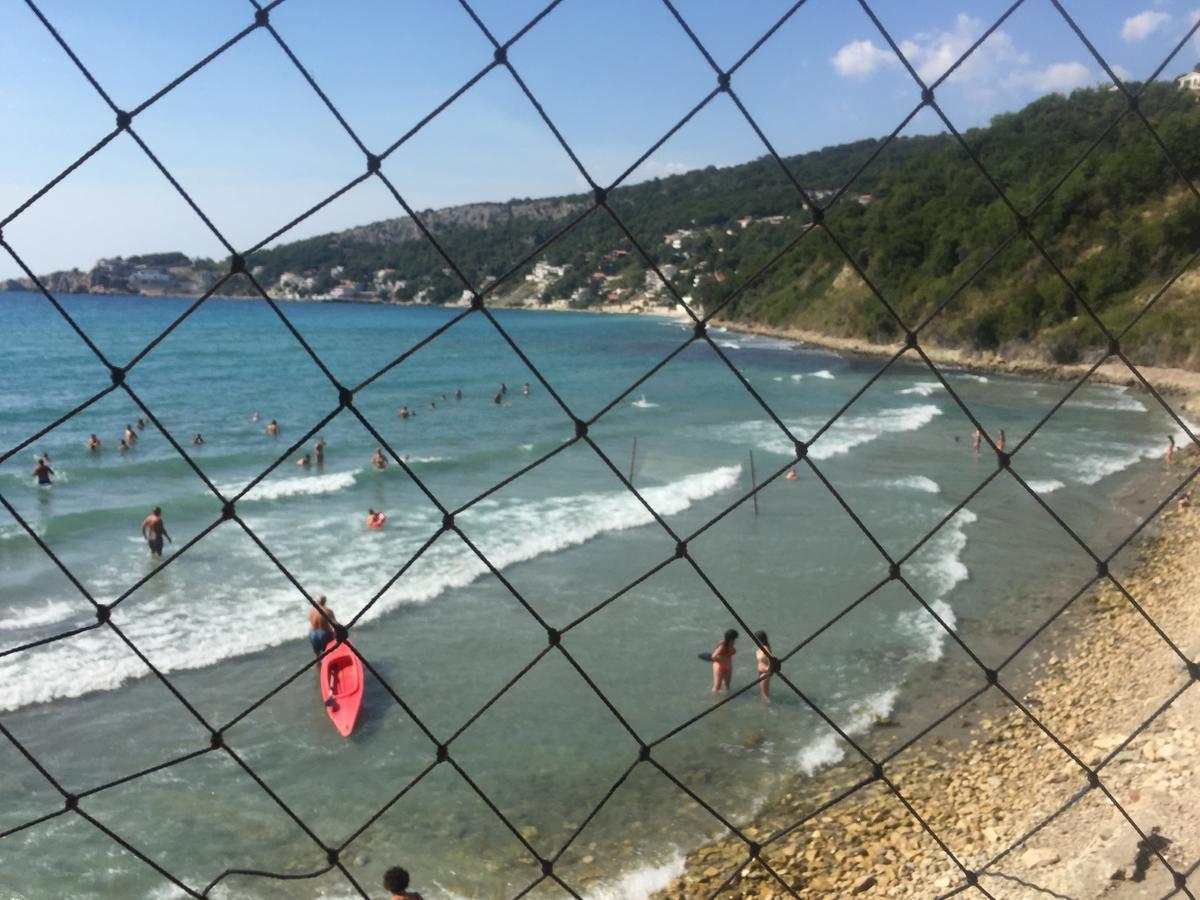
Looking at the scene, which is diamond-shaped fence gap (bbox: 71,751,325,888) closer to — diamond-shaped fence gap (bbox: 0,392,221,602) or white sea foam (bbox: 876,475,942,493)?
diamond-shaped fence gap (bbox: 0,392,221,602)

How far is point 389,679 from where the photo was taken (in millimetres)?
9438

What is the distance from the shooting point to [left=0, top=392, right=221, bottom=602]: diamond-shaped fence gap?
13.4m

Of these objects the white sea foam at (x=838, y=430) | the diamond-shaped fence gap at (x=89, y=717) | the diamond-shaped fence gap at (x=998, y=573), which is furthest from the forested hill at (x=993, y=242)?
the diamond-shaped fence gap at (x=89, y=717)

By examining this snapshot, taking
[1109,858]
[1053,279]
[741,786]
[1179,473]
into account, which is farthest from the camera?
[1053,279]

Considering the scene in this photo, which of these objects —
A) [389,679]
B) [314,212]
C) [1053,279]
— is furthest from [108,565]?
[1053,279]

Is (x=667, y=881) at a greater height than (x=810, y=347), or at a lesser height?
greater

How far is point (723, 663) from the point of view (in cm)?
852

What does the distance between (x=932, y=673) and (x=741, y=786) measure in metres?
2.79

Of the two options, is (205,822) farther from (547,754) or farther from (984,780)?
(984,780)

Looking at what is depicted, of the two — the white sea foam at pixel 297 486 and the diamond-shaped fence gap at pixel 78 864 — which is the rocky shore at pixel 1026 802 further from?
the white sea foam at pixel 297 486

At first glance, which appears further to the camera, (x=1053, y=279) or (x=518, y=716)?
(x=1053, y=279)

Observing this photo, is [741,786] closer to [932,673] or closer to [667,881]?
[667,881]

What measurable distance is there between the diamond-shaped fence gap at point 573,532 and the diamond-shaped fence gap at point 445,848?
4.13 m

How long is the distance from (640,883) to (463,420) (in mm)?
24372
